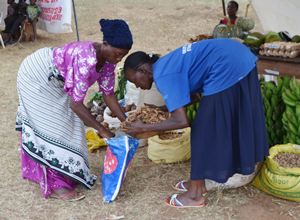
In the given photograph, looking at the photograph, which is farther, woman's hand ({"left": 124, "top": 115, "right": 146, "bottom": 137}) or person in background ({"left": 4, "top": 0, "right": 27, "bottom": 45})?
person in background ({"left": 4, "top": 0, "right": 27, "bottom": 45})

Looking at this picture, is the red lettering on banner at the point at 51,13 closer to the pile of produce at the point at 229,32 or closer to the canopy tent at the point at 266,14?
the canopy tent at the point at 266,14

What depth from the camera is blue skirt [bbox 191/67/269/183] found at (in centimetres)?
259

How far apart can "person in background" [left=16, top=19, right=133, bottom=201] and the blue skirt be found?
755 millimetres

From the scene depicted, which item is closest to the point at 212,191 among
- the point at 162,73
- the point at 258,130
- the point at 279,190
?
the point at 279,190

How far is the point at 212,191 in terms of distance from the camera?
3.18 m

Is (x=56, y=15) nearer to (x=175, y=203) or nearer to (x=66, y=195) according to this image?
(x=66, y=195)

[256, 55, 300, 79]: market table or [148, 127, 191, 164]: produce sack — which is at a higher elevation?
[256, 55, 300, 79]: market table

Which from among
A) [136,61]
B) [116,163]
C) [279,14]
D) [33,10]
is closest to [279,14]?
[279,14]

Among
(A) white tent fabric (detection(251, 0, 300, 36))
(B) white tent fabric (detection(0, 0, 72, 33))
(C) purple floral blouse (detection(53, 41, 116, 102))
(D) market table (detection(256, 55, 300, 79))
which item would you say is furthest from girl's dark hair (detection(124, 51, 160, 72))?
(B) white tent fabric (detection(0, 0, 72, 33))

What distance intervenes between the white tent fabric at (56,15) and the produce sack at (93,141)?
5.15 meters

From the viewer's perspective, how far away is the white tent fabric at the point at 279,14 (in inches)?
197

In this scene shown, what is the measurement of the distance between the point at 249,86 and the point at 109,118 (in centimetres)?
198

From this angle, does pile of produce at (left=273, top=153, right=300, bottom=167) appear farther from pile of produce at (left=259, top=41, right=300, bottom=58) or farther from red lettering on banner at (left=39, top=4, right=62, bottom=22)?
red lettering on banner at (left=39, top=4, right=62, bottom=22)

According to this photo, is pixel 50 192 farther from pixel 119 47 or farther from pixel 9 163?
pixel 119 47
